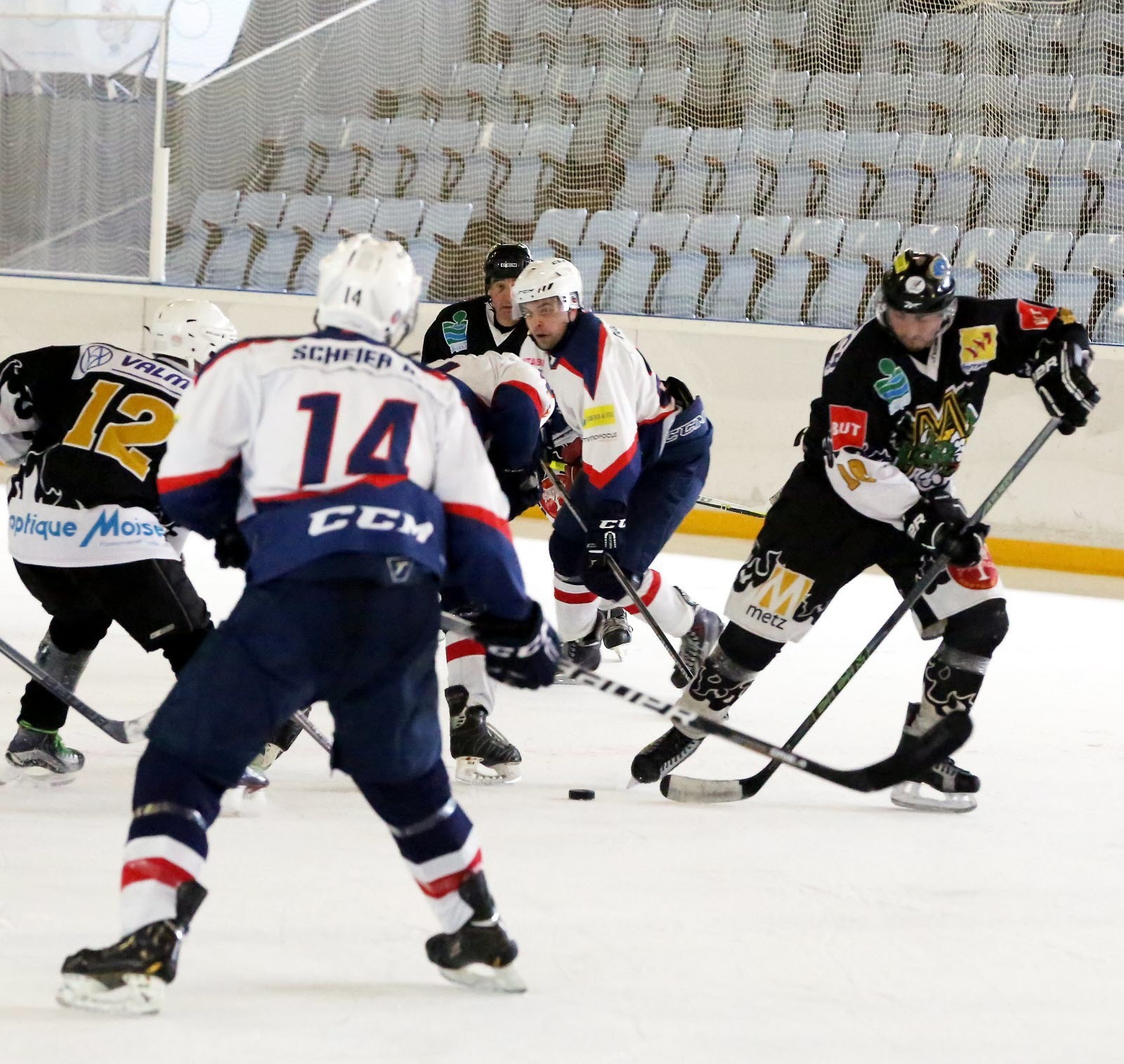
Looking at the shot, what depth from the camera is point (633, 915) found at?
258 centimetres

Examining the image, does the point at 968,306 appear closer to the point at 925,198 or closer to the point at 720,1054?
the point at 720,1054

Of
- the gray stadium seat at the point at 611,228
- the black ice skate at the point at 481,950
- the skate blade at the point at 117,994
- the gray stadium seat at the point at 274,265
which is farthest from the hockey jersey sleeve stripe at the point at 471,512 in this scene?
the gray stadium seat at the point at 274,265

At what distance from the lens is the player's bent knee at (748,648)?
3.47 meters

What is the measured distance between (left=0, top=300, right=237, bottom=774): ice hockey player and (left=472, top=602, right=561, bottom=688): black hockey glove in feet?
3.57

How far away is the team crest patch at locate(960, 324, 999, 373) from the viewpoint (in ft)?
10.9

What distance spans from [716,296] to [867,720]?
4.12 meters

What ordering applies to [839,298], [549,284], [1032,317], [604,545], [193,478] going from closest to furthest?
[193,478] < [1032,317] < [549,284] < [604,545] < [839,298]

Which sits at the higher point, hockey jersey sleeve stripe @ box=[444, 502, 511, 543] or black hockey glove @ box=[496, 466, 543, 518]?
hockey jersey sleeve stripe @ box=[444, 502, 511, 543]

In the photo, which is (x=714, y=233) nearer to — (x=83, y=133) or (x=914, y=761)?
(x=83, y=133)

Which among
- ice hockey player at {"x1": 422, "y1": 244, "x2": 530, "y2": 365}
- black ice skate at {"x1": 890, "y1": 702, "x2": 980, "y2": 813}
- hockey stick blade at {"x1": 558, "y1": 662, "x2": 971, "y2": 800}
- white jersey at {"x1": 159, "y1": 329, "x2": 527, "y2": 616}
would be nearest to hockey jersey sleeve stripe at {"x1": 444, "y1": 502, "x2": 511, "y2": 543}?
white jersey at {"x1": 159, "y1": 329, "x2": 527, "y2": 616}

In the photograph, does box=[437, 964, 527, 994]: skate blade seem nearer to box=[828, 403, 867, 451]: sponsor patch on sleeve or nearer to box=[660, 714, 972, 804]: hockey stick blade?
box=[660, 714, 972, 804]: hockey stick blade

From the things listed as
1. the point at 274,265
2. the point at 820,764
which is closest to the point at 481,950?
the point at 820,764

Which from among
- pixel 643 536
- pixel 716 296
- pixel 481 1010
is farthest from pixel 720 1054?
pixel 716 296

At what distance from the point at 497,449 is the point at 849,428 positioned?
0.72m
